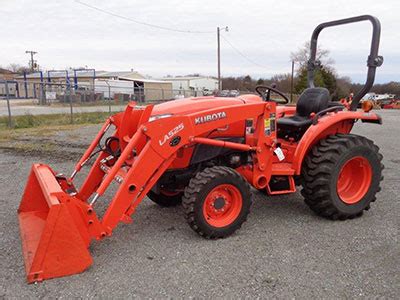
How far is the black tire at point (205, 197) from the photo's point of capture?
3.45m

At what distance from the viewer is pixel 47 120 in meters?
15.4

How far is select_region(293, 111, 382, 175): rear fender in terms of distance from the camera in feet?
13.1

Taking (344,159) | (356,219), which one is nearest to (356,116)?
(344,159)

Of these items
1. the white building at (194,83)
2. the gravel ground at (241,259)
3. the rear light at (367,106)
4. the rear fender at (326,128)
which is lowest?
the gravel ground at (241,259)

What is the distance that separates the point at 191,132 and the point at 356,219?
222cm

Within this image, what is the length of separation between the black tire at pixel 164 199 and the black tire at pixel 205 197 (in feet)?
3.41

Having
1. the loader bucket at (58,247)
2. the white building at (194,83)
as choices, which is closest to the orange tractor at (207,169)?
the loader bucket at (58,247)

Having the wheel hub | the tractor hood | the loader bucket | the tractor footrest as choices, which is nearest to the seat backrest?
the tractor hood

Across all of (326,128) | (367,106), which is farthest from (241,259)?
(367,106)

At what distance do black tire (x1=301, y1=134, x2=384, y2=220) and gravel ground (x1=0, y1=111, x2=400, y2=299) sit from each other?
0.16 metres

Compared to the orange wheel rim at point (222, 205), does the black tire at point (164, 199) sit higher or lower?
lower

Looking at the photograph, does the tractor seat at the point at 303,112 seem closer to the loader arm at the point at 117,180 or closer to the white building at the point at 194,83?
the loader arm at the point at 117,180

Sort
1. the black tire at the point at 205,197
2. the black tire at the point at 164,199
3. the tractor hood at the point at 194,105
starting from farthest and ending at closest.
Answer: the black tire at the point at 164,199
the tractor hood at the point at 194,105
the black tire at the point at 205,197

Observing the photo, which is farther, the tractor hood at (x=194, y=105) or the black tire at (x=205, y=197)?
the tractor hood at (x=194, y=105)
